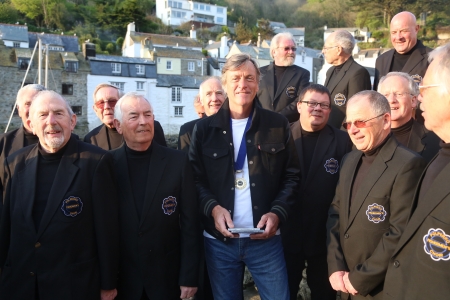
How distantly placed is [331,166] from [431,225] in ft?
5.30

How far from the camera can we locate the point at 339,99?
482 centimetres

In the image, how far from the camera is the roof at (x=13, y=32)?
1399 inches

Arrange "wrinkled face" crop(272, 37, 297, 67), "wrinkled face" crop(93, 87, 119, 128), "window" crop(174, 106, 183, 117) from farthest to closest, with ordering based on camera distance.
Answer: "window" crop(174, 106, 183, 117), "wrinkled face" crop(272, 37, 297, 67), "wrinkled face" crop(93, 87, 119, 128)

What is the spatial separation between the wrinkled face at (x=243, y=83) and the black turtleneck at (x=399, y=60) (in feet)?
9.92

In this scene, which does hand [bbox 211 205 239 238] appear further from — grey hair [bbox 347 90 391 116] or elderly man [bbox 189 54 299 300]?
grey hair [bbox 347 90 391 116]

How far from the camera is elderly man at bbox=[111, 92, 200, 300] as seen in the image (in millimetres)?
3027

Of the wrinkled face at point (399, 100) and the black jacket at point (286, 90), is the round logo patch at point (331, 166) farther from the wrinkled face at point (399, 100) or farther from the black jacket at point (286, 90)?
the black jacket at point (286, 90)

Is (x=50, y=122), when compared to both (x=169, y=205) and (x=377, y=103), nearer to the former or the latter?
(x=169, y=205)

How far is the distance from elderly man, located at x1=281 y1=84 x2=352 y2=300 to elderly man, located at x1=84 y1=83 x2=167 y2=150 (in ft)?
5.61

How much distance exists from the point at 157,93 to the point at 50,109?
32021 millimetres

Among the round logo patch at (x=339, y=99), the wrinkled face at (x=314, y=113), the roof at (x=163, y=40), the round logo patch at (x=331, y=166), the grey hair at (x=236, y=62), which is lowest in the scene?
the round logo patch at (x=331, y=166)

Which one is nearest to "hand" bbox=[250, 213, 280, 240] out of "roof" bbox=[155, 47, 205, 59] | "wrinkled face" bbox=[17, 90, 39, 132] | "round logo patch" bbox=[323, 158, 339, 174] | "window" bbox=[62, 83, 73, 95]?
"round logo patch" bbox=[323, 158, 339, 174]

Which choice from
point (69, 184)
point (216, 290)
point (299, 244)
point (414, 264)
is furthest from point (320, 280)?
point (69, 184)

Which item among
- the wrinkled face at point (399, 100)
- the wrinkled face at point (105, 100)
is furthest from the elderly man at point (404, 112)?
the wrinkled face at point (105, 100)
